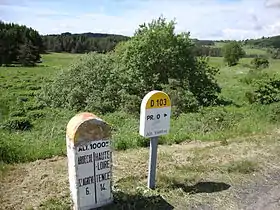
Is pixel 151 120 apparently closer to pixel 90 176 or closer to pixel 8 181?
pixel 90 176

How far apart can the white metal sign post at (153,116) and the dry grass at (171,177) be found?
17.4 inches

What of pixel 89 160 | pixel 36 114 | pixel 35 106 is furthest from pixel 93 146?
pixel 35 106

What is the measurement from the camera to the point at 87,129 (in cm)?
436

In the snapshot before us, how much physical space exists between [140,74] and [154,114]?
15.7 metres

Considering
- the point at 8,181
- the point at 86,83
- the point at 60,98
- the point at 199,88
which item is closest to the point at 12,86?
the point at 60,98

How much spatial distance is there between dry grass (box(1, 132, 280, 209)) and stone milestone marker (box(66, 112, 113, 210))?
0.30 meters

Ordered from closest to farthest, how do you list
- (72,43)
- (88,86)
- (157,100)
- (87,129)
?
(87,129), (157,100), (88,86), (72,43)

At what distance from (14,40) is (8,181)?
202 feet

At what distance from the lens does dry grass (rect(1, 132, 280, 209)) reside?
15.9ft

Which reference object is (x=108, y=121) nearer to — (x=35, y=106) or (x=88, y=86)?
(x=88, y=86)

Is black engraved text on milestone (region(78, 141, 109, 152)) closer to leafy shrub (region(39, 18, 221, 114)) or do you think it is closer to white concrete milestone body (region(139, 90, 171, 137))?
white concrete milestone body (region(139, 90, 171, 137))

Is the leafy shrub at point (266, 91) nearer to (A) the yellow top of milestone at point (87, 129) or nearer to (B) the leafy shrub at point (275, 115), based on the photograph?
(B) the leafy shrub at point (275, 115)

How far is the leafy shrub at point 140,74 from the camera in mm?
19797

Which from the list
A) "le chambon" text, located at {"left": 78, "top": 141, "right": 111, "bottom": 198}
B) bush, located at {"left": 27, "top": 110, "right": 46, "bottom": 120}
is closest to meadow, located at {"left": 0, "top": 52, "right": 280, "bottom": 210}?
"le chambon" text, located at {"left": 78, "top": 141, "right": 111, "bottom": 198}
